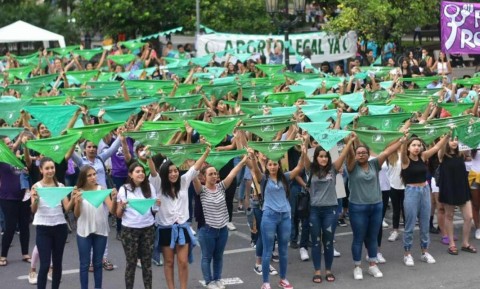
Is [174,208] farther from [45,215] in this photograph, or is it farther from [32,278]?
[32,278]

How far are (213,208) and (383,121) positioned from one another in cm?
302

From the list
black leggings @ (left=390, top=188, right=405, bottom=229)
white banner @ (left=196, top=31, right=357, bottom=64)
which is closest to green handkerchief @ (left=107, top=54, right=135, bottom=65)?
white banner @ (left=196, top=31, right=357, bottom=64)

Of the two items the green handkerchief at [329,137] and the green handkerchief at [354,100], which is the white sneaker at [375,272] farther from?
the green handkerchief at [354,100]

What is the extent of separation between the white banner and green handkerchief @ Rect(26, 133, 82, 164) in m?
13.0

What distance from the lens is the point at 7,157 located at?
30.6 ft

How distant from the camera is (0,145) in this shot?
9352 mm

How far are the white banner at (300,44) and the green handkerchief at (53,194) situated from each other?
1435cm

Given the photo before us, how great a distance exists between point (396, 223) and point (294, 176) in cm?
246

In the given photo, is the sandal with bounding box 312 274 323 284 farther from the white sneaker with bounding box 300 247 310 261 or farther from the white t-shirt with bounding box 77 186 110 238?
the white t-shirt with bounding box 77 186 110 238

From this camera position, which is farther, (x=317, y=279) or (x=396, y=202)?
(x=396, y=202)

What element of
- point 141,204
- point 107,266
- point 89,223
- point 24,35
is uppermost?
point 24,35

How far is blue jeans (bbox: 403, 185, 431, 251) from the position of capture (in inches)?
389

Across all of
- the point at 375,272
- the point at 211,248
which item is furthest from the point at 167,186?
the point at 375,272

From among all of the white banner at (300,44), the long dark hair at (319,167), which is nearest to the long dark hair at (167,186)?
the long dark hair at (319,167)
